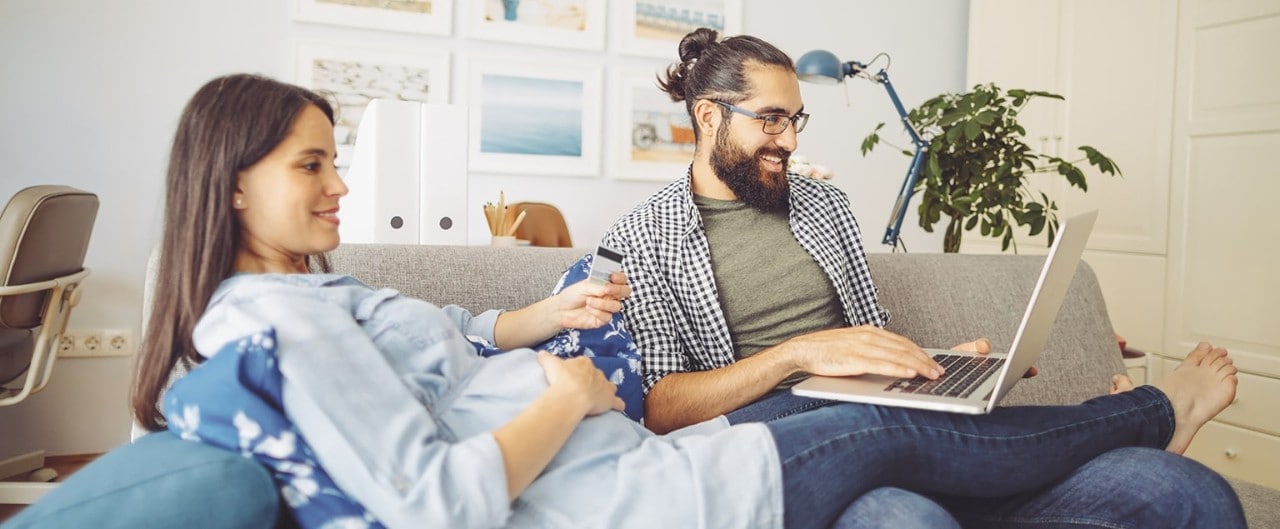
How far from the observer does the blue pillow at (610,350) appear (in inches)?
53.0

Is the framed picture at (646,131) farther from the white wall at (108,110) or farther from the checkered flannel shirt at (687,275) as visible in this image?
the checkered flannel shirt at (687,275)

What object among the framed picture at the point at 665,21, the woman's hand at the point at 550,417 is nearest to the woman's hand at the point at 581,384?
the woman's hand at the point at 550,417

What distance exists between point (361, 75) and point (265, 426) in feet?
9.08

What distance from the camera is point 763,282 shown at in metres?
1.69

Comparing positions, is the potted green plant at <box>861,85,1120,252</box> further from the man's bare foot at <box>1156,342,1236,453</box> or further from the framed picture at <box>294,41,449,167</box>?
the framed picture at <box>294,41,449,167</box>

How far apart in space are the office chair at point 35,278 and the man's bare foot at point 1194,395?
2668 millimetres

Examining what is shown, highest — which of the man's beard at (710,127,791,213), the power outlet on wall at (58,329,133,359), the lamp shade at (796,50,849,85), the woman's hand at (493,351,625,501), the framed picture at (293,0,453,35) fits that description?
the framed picture at (293,0,453,35)

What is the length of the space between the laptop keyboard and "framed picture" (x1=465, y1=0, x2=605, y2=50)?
252 centimetres

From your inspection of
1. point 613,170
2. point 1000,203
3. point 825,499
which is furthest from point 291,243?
point 613,170

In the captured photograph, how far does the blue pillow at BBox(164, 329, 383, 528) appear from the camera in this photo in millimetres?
888

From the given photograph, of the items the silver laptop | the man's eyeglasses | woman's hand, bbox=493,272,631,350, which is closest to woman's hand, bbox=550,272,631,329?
woman's hand, bbox=493,272,631,350

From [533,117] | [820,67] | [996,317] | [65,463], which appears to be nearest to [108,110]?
[65,463]

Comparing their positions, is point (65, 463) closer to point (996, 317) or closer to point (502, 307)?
point (502, 307)

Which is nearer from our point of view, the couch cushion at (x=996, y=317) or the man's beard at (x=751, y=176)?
the man's beard at (x=751, y=176)
